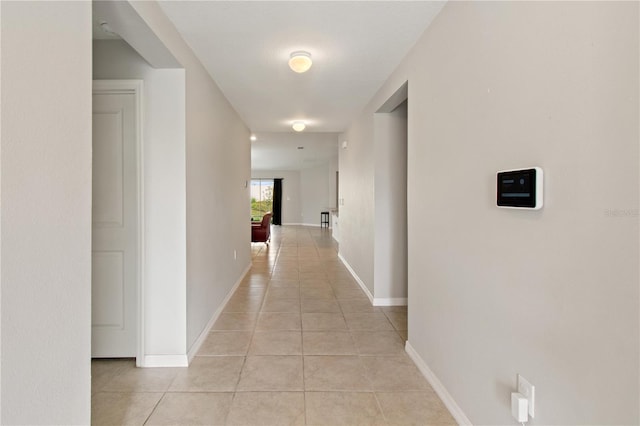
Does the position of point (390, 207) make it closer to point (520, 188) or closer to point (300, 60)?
point (300, 60)

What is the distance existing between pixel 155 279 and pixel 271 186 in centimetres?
1247

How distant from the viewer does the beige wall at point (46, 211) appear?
3.10ft

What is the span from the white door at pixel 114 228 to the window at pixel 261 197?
12.3 meters

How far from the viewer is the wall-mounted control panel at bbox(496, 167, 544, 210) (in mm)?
1161

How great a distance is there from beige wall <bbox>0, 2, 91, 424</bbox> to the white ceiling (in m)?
1.05

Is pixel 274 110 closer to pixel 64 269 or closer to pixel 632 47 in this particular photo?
pixel 64 269

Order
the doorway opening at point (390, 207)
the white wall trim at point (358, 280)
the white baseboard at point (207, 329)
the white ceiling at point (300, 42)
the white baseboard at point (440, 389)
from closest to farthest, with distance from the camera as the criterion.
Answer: the white baseboard at point (440, 389) < the white ceiling at point (300, 42) < the white baseboard at point (207, 329) < the doorway opening at point (390, 207) < the white wall trim at point (358, 280)

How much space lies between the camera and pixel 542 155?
1164 mm

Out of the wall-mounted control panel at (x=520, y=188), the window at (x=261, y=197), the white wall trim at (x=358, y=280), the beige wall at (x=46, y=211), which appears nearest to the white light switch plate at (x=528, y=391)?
the wall-mounted control panel at (x=520, y=188)

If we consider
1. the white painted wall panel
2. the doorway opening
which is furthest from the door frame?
the doorway opening

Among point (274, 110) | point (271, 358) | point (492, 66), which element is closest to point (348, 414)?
point (271, 358)

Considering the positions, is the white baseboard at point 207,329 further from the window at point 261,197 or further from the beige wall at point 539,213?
the window at point 261,197

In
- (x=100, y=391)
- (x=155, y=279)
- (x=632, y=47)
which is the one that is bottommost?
(x=100, y=391)

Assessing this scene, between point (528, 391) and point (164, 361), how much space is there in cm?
225
